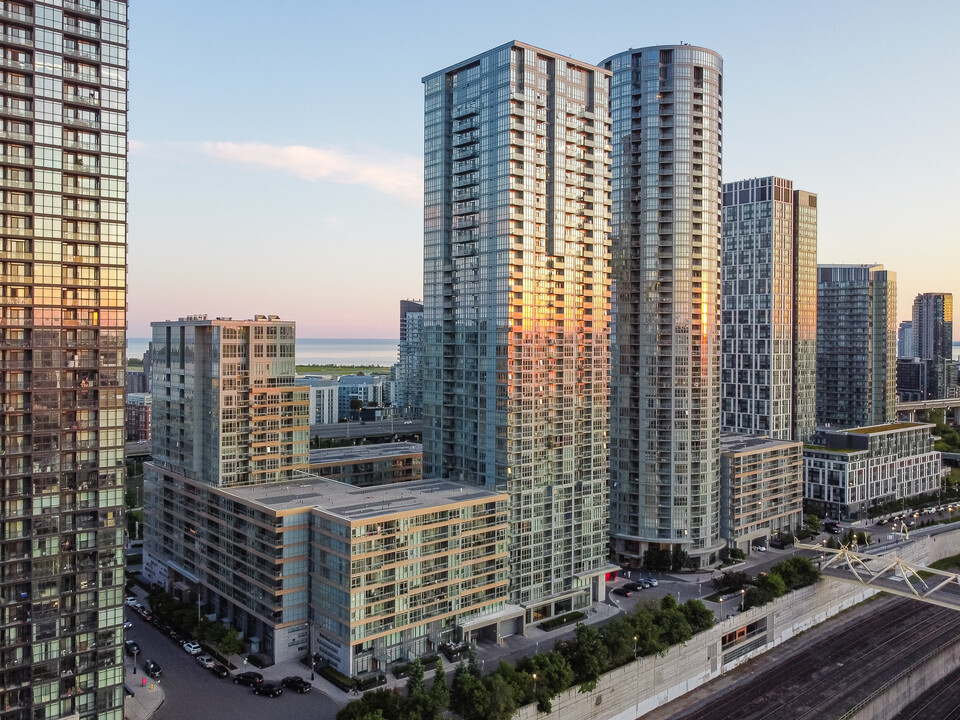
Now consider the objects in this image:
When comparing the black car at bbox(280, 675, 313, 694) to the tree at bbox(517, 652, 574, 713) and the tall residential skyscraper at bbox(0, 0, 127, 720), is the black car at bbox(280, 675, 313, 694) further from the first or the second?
the tree at bbox(517, 652, 574, 713)

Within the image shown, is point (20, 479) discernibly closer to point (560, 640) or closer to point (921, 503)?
point (560, 640)

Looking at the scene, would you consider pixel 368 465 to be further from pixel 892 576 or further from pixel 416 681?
pixel 892 576

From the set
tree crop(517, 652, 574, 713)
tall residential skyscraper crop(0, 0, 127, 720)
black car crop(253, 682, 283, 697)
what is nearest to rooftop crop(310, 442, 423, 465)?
black car crop(253, 682, 283, 697)

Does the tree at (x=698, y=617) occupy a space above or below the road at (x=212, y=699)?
above

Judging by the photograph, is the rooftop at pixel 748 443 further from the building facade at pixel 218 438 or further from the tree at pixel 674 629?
the building facade at pixel 218 438

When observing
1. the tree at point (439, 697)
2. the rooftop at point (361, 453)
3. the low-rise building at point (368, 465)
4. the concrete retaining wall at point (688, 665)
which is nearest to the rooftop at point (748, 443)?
the concrete retaining wall at point (688, 665)

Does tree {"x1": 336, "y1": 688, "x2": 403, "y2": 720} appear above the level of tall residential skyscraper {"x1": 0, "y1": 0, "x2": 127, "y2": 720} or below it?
below

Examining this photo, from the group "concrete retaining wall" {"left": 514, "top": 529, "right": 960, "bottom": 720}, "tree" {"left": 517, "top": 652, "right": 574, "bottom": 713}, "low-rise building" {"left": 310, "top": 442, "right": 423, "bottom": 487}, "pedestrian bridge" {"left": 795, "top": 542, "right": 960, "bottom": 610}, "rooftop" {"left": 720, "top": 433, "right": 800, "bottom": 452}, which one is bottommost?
"concrete retaining wall" {"left": 514, "top": 529, "right": 960, "bottom": 720}

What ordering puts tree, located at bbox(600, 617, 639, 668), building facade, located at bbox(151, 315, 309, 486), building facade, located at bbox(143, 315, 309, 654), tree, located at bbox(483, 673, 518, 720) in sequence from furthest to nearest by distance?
building facade, located at bbox(151, 315, 309, 486), building facade, located at bbox(143, 315, 309, 654), tree, located at bbox(600, 617, 639, 668), tree, located at bbox(483, 673, 518, 720)
